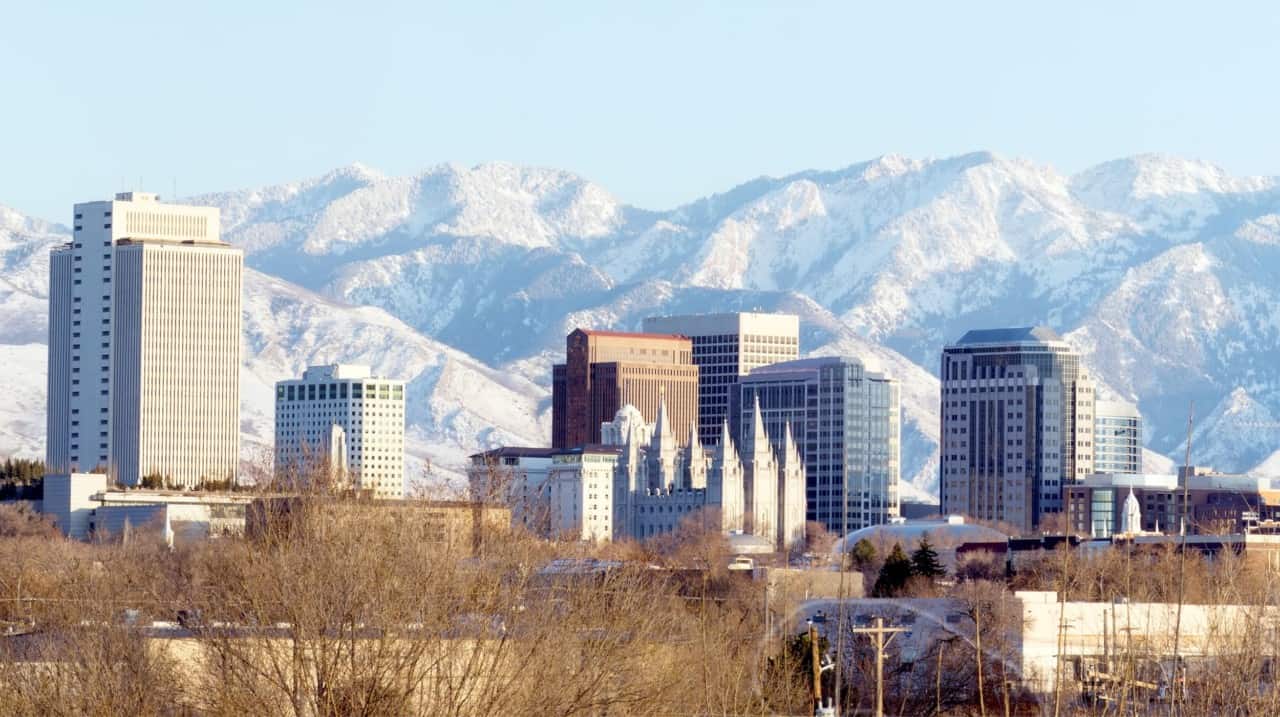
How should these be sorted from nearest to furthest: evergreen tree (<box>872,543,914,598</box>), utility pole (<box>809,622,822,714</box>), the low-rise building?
1. utility pole (<box>809,622,822,714</box>)
2. the low-rise building
3. evergreen tree (<box>872,543,914,598</box>)

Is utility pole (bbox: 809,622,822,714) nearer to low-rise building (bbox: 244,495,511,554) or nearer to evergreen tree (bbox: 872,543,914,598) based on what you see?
low-rise building (bbox: 244,495,511,554)

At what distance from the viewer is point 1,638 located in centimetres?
9144

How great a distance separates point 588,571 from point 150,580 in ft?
58.8

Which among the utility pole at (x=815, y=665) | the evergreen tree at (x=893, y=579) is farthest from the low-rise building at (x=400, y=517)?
the evergreen tree at (x=893, y=579)

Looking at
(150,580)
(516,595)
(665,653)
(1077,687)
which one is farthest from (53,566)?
(516,595)

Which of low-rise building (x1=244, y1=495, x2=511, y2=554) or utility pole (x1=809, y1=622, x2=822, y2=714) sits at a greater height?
low-rise building (x1=244, y1=495, x2=511, y2=554)

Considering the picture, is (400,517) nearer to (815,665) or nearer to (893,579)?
(815,665)

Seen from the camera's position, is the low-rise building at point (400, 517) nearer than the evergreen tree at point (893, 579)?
Yes

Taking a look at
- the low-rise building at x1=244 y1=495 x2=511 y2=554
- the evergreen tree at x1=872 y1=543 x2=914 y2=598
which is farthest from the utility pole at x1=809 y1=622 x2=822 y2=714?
the evergreen tree at x1=872 y1=543 x2=914 y2=598

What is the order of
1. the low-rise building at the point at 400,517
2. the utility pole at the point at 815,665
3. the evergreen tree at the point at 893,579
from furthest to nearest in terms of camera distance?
the evergreen tree at the point at 893,579
the low-rise building at the point at 400,517
the utility pole at the point at 815,665

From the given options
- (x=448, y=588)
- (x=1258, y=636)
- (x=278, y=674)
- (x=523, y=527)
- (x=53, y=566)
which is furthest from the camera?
(x=53, y=566)

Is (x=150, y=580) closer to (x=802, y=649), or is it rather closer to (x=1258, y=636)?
(x=802, y=649)

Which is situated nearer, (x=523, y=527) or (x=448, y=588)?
(x=448, y=588)

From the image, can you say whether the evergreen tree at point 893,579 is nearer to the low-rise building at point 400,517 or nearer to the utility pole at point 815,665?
the low-rise building at point 400,517
